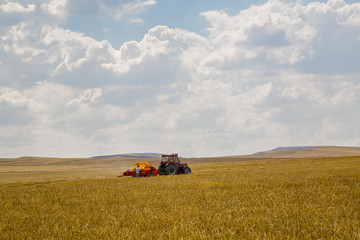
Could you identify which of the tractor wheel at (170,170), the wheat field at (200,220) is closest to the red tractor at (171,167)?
the tractor wheel at (170,170)

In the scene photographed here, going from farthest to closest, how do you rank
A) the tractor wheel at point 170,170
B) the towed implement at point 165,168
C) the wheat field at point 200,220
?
the tractor wheel at point 170,170, the towed implement at point 165,168, the wheat field at point 200,220

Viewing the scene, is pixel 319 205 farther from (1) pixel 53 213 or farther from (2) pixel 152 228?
(1) pixel 53 213

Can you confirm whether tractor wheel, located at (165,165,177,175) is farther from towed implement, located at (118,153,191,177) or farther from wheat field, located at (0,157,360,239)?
wheat field, located at (0,157,360,239)

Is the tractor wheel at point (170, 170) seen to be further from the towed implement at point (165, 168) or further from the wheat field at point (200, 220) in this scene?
the wheat field at point (200, 220)

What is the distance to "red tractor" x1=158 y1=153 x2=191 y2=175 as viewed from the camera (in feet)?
108

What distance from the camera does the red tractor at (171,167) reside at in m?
32.9

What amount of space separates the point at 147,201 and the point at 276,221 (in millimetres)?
5924

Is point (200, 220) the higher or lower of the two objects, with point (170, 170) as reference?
higher

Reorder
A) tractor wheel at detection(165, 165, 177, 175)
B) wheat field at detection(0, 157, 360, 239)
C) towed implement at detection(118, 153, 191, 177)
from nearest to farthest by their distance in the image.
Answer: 1. wheat field at detection(0, 157, 360, 239)
2. towed implement at detection(118, 153, 191, 177)
3. tractor wheel at detection(165, 165, 177, 175)

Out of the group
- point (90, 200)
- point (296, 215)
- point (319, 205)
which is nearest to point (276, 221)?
point (296, 215)

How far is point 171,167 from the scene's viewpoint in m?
33.1

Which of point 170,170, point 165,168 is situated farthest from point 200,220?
point 165,168

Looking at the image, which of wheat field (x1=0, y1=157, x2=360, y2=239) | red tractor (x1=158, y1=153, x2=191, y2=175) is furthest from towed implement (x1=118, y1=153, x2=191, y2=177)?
wheat field (x1=0, y1=157, x2=360, y2=239)

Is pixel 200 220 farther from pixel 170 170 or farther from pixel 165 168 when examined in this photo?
pixel 165 168
